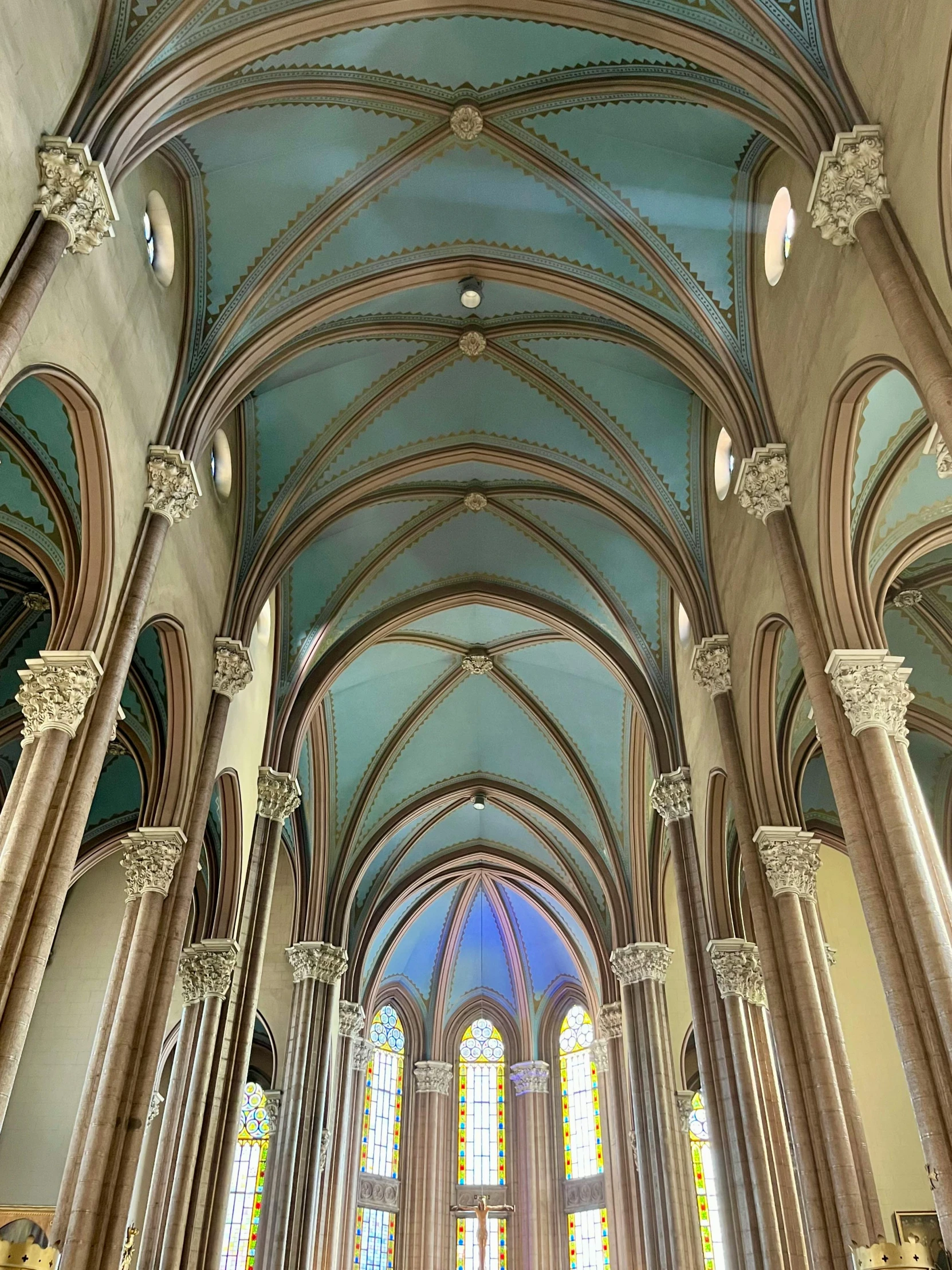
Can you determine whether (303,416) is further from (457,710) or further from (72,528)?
(457,710)

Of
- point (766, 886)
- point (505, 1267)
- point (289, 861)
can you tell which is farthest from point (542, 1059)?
point (766, 886)

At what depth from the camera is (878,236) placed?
9516mm

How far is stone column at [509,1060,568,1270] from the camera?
2803cm

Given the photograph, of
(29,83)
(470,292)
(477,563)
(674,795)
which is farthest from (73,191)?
(477,563)

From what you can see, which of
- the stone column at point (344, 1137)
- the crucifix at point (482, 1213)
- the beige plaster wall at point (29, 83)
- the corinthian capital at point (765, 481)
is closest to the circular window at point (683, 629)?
the corinthian capital at point (765, 481)

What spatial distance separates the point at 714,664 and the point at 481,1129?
794 inches

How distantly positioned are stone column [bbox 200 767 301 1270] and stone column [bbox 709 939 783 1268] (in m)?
6.51

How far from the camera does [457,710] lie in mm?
26000

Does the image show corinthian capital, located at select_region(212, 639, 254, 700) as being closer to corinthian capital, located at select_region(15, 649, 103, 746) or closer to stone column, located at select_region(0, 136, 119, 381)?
corinthian capital, located at select_region(15, 649, 103, 746)

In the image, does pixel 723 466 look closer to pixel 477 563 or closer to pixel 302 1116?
pixel 477 563

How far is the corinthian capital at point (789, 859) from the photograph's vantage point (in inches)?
506

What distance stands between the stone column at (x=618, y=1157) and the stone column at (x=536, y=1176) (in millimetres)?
3175

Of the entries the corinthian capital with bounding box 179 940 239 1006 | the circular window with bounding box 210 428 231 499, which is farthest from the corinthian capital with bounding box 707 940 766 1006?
the circular window with bounding box 210 428 231 499

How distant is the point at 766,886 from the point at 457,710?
13573 mm
